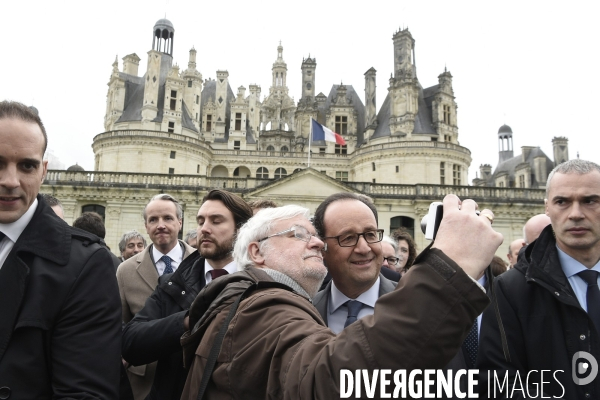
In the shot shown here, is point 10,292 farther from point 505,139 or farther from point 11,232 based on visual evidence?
point 505,139

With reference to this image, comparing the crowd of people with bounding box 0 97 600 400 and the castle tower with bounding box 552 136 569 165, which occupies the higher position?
the castle tower with bounding box 552 136 569 165

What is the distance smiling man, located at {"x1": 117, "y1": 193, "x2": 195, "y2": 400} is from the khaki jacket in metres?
2.28

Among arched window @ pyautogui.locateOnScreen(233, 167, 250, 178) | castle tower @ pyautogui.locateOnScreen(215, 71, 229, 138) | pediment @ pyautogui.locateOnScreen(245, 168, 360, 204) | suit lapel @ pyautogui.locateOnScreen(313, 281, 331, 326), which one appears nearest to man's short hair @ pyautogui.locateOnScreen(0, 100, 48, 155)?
suit lapel @ pyautogui.locateOnScreen(313, 281, 331, 326)

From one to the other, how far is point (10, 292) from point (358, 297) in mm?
2105

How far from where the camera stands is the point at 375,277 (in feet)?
10.3

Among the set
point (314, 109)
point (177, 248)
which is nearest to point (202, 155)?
point (314, 109)

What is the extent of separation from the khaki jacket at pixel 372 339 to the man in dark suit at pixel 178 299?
1.22 m

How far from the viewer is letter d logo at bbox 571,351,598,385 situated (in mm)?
2402

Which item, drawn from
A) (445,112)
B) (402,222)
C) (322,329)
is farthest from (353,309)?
(445,112)

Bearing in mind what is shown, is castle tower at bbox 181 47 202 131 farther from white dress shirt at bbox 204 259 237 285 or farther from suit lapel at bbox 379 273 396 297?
suit lapel at bbox 379 273 396 297

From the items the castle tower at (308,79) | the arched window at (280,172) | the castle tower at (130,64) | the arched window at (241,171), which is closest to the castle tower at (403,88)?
the arched window at (280,172)

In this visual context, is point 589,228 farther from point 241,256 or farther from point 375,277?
point 241,256

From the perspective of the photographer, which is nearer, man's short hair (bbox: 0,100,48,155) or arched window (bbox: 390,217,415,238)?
man's short hair (bbox: 0,100,48,155)

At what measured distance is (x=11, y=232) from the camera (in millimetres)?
2150
